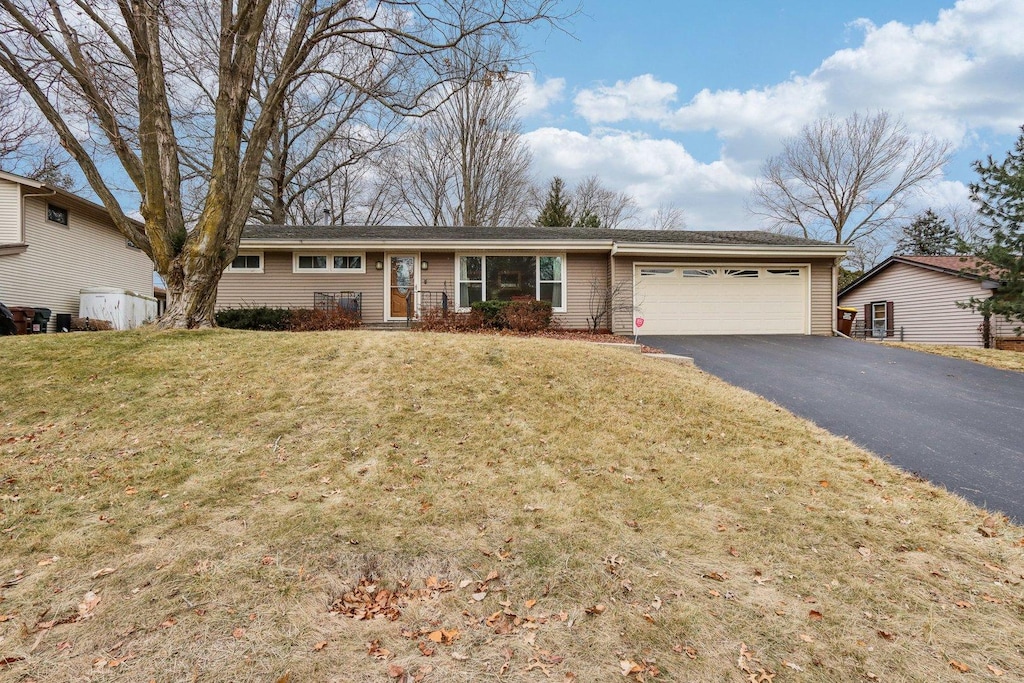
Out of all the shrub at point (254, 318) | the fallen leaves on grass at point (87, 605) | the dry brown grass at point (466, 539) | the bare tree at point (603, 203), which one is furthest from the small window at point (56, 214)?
the bare tree at point (603, 203)

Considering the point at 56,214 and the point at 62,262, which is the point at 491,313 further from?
the point at 56,214

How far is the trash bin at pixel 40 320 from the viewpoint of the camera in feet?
39.5

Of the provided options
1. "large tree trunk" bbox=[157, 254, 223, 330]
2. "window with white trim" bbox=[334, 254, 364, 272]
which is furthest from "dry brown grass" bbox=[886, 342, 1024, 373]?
"large tree trunk" bbox=[157, 254, 223, 330]

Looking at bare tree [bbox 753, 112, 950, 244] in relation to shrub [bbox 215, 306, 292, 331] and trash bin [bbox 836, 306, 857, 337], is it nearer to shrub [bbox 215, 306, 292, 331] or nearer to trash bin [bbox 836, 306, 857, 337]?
trash bin [bbox 836, 306, 857, 337]

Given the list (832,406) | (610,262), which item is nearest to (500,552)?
(832,406)

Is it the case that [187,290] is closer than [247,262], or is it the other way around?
[187,290]

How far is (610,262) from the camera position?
12547mm

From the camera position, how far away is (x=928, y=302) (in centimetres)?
1664

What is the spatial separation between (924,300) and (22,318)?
1079 inches

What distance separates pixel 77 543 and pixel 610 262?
11.6 m

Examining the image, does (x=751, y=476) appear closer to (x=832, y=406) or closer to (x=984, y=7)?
(x=832, y=406)

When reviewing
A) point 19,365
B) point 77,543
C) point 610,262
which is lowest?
point 77,543

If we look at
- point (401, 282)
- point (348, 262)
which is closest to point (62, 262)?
point (348, 262)

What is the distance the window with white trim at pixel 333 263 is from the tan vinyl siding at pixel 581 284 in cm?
545
